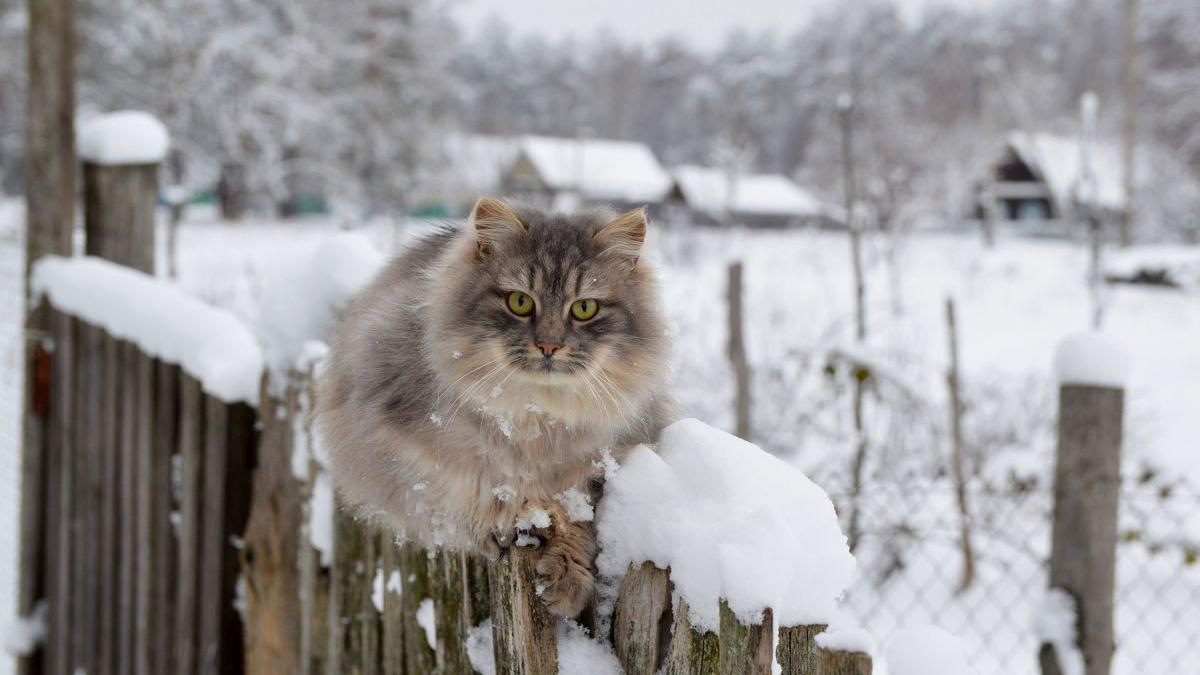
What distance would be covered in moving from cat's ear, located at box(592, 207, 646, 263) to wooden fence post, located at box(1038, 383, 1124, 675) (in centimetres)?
134

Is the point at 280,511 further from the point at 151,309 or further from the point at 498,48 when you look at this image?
the point at 498,48

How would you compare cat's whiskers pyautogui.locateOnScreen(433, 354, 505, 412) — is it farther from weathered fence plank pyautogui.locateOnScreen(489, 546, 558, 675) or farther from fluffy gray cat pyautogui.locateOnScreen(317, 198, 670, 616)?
weathered fence plank pyautogui.locateOnScreen(489, 546, 558, 675)

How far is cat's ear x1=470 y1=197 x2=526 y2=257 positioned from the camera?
1530 mm

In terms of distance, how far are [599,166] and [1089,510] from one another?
30.2 meters

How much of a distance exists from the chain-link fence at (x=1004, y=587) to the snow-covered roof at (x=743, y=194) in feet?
72.9

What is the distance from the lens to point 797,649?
3.05 feet

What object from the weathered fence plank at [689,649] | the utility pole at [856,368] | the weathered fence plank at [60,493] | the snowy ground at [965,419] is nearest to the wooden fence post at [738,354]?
the snowy ground at [965,419]

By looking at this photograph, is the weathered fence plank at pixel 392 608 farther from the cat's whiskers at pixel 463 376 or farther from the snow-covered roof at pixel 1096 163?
the snow-covered roof at pixel 1096 163

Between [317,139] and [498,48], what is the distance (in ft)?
63.7

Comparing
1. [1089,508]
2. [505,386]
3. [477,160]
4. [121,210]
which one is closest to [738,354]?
[1089,508]

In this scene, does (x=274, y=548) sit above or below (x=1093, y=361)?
below

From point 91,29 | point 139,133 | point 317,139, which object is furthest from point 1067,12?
point 139,133

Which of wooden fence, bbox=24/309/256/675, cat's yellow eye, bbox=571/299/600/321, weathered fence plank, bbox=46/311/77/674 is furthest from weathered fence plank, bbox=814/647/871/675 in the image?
weathered fence plank, bbox=46/311/77/674

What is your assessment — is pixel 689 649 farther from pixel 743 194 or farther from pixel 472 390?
pixel 743 194
